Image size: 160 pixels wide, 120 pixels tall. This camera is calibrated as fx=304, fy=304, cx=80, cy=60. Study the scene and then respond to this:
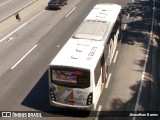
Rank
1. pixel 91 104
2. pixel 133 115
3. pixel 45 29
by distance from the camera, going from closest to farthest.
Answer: pixel 91 104 < pixel 133 115 < pixel 45 29

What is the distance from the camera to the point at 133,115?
58.5 feet

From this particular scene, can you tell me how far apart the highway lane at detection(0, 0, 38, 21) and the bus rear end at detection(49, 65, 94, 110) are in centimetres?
2344

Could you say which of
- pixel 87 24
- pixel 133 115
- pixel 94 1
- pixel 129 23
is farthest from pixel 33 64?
pixel 94 1

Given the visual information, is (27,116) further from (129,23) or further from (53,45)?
(129,23)

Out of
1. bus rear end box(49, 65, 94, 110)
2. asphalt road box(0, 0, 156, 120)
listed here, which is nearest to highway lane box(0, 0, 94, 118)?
asphalt road box(0, 0, 156, 120)

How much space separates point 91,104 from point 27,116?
395cm

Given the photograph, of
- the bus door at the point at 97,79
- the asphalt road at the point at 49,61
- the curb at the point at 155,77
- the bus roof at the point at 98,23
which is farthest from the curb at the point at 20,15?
the bus door at the point at 97,79

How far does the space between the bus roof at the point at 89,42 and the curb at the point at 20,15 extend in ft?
40.2

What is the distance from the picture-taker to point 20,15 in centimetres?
3569

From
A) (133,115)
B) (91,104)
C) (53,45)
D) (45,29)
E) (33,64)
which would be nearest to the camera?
(91,104)

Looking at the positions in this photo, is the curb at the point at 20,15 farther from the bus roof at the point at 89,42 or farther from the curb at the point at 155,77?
the curb at the point at 155,77

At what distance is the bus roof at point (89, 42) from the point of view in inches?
653

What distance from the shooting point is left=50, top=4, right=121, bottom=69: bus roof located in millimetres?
16594

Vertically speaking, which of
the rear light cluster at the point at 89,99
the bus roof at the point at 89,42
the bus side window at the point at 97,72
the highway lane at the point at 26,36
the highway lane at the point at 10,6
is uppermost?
the bus roof at the point at 89,42
